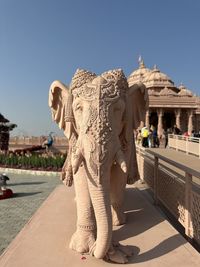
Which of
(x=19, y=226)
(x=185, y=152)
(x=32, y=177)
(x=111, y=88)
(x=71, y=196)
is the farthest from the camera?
(x=185, y=152)

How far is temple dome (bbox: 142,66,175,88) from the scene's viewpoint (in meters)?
48.2

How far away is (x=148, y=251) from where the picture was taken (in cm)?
321

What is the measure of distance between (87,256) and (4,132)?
22292 mm

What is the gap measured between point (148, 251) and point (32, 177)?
30.2 ft

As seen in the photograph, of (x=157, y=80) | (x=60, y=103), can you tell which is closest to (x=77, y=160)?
(x=60, y=103)

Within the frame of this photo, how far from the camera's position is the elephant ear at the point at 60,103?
361 centimetres

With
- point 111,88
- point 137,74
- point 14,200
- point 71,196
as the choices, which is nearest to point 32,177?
point 14,200

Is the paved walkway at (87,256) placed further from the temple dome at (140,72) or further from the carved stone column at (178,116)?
the temple dome at (140,72)

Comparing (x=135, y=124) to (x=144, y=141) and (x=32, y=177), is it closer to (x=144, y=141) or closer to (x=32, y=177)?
(x=32, y=177)

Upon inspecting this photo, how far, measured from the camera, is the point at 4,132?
944 inches

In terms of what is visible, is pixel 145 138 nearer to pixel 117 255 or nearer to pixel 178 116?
pixel 117 255

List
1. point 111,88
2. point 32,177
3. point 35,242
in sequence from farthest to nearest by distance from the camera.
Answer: point 32,177
point 35,242
point 111,88

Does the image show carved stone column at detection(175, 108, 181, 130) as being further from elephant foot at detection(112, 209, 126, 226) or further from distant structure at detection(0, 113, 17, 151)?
elephant foot at detection(112, 209, 126, 226)

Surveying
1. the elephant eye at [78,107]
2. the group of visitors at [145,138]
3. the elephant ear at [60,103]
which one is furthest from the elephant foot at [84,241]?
the group of visitors at [145,138]
